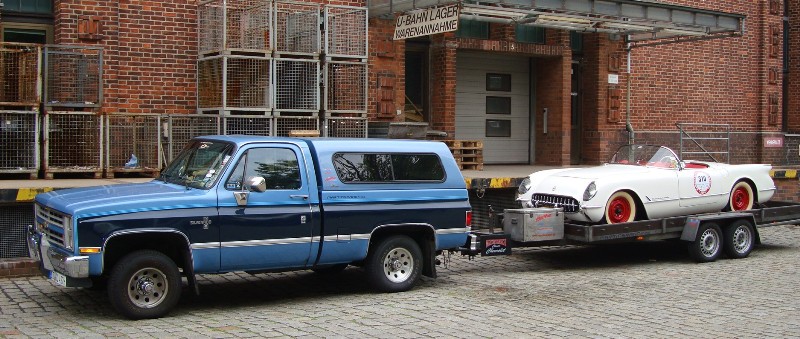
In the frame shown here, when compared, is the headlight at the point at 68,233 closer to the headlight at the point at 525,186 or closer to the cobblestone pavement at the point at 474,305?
the cobblestone pavement at the point at 474,305

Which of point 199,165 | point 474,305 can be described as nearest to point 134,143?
point 199,165

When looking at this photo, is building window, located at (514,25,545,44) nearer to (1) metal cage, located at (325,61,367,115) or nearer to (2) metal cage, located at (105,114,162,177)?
(1) metal cage, located at (325,61,367,115)

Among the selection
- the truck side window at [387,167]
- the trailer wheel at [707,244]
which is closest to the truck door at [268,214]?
the truck side window at [387,167]

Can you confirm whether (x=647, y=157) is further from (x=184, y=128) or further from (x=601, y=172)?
(x=184, y=128)

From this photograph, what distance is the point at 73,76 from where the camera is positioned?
12930mm

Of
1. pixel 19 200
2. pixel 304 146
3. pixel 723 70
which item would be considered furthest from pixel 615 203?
pixel 723 70

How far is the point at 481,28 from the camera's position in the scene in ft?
61.9

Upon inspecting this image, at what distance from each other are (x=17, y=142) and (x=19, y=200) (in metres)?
1.82

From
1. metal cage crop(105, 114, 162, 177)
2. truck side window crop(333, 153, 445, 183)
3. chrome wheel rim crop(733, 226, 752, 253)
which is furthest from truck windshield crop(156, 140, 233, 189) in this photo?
chrome wheel rim crop(733, 226, 752, 253)

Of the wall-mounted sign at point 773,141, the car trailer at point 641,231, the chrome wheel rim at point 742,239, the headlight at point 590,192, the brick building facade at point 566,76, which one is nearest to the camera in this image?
→ the car trailer at point 641,231

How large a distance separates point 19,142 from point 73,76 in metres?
1.33

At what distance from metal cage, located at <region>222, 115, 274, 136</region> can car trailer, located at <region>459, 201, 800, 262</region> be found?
157 inches

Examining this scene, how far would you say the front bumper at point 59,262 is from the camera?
26.5 ft

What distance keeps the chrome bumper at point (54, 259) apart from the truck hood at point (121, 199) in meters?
0.37
